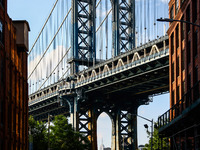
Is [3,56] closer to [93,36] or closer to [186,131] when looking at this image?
[186,131]

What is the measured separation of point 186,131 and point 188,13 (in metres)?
17.0

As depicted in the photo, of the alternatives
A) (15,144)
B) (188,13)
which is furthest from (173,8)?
(15,144)

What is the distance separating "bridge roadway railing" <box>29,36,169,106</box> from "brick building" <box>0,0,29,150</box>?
23895mm

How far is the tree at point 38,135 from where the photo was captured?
248ft

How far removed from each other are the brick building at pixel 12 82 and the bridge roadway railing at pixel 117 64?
23.9m

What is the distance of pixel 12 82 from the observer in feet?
159

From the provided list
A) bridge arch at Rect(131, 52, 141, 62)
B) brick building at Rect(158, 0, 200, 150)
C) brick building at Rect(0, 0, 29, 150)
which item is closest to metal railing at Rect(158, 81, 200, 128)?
brick building at Rect(158, 0, 200, 150)

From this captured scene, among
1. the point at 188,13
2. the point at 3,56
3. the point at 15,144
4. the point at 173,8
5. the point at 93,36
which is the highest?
the point at 93,36

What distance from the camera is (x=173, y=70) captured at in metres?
60.6

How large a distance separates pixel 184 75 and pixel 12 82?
1581 cm

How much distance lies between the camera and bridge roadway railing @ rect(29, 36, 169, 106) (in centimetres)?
7756

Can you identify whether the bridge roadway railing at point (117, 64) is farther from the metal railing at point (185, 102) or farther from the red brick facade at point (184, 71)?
the metal railing at point (185, 102)

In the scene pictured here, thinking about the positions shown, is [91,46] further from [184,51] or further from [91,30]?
[184,51]

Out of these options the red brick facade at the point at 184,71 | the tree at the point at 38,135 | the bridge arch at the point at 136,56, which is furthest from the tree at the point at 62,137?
the red brick facade at the point at 184,71
